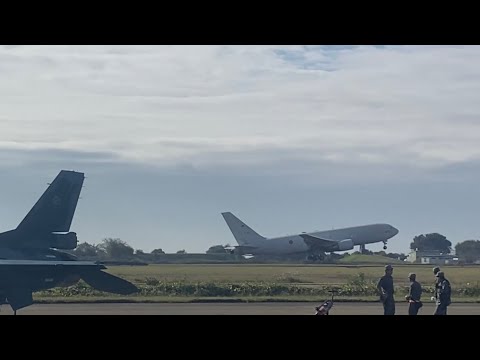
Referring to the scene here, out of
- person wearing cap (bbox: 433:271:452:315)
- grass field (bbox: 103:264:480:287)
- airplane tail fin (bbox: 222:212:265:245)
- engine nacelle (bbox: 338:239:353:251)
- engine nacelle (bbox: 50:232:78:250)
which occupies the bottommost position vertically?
person wearing cap (bbox: 433:271:452:315)

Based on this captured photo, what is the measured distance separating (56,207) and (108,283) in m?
2.37

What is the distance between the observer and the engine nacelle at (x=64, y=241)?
→ 65.5 feet

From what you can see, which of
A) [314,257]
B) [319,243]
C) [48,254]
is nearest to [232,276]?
[48,254]

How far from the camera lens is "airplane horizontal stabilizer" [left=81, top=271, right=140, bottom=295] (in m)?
18.1

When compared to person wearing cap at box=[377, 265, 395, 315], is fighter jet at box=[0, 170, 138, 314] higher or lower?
higher

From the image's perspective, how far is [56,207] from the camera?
21.0 metres

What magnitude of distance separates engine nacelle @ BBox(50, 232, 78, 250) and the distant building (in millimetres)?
28385

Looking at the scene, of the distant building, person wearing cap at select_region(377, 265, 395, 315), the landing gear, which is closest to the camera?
person wearing cap at select_region(377, 265, 395, 315)

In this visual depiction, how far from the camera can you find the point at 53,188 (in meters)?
21.2

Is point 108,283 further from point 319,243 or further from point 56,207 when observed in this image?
point 319,243

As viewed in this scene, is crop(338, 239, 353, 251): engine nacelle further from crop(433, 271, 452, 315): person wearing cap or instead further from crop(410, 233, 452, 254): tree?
crop(433, 271, 452, 315): person wearing cap

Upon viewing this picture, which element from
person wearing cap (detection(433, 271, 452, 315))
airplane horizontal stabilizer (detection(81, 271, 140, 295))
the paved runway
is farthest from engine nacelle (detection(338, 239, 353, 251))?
person wearing cap (detection(433, 271, 452, 315))
